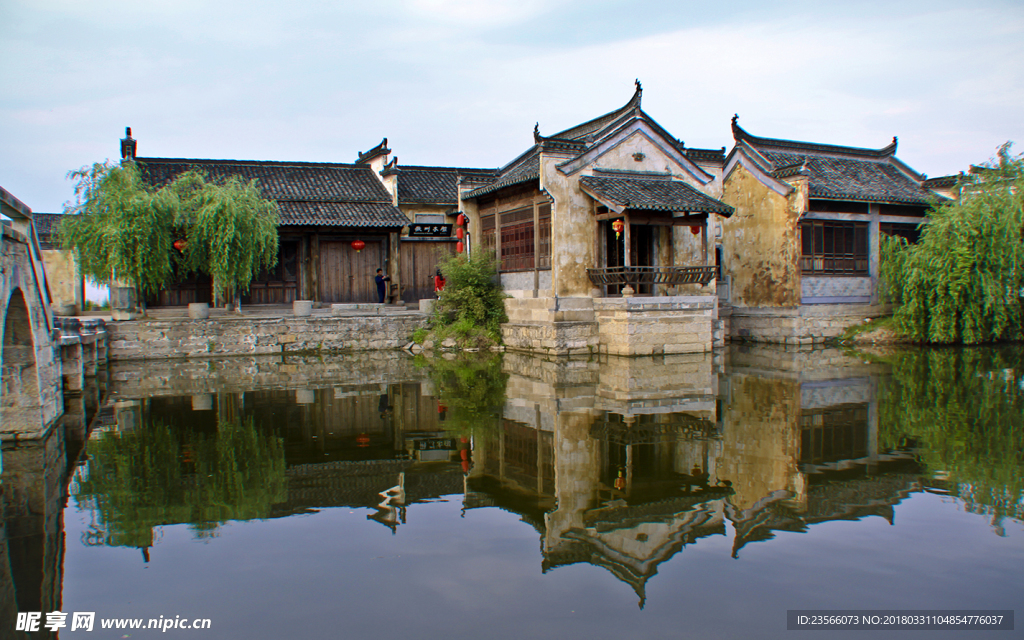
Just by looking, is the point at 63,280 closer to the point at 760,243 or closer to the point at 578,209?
the point at 578,209

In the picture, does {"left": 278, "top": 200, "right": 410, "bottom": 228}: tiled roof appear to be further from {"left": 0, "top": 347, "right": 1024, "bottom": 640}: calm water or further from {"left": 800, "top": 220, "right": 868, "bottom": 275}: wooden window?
{"left": 800, "top": 220, "right": 868, "bottom": 275}: wooden window

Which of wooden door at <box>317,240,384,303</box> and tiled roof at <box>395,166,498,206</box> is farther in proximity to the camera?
tiled roof at <box>395,166,498,206</box>

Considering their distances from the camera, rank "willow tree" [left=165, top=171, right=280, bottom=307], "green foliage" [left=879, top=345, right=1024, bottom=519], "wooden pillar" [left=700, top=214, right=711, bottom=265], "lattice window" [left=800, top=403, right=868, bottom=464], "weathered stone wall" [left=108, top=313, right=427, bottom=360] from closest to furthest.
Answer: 1. "green foliage" [left=879, top=345, right=1024, bottom=519]
2. "lattice window" [left=800, top=403, right=868, bottom=464]
3. "weathered stone wall" [left=108, top=313, right=427, bottom=360]
4. "willow tree" [left=165, top=171, right=280, bottom=307]
5. "wooden pillar" [left=700, top=214, right=711, bottom=265]

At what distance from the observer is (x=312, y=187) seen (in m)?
22.4

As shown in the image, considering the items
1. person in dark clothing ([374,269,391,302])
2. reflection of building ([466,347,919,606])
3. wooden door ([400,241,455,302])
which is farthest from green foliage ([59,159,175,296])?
reflection of building ([466,347,919,606])

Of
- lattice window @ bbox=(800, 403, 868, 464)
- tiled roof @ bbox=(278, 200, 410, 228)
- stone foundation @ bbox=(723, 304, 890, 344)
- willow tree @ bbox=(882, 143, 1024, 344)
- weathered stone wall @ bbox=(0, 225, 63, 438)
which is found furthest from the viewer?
tiled roof @ bbox=(278, 200, 410, 228)

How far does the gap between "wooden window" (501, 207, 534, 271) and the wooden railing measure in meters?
2.27

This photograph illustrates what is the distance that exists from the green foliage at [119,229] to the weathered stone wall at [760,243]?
15.8m

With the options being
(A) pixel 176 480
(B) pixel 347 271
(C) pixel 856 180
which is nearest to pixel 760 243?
(C) pixel 856 180

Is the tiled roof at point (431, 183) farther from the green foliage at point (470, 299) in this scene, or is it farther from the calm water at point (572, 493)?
the calm water at point (572, 493)

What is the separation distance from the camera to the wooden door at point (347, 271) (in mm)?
21250

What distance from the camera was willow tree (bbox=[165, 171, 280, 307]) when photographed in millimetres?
16953

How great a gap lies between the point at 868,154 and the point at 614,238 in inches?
413

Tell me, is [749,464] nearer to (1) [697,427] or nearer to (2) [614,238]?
(1) [697,427]
